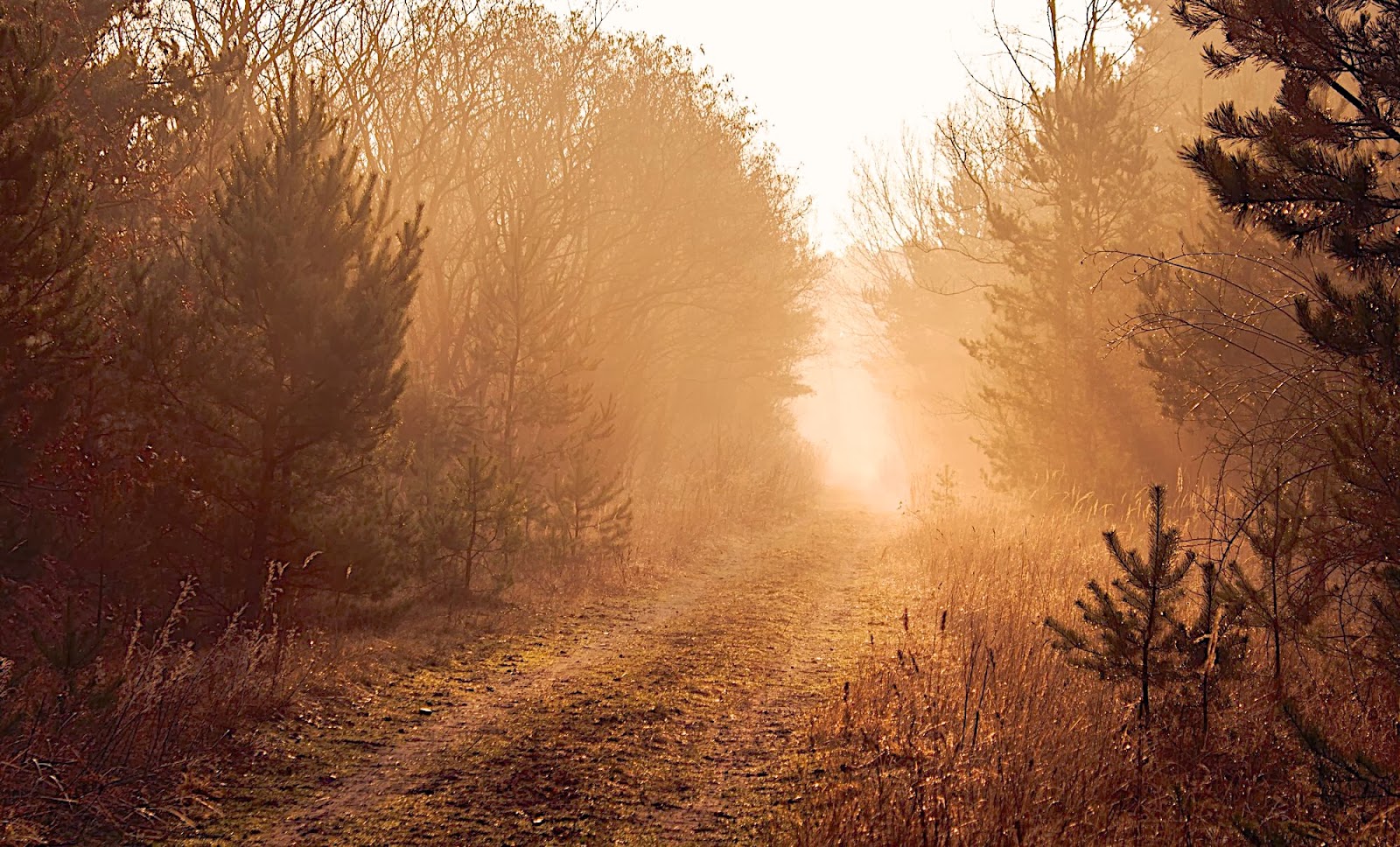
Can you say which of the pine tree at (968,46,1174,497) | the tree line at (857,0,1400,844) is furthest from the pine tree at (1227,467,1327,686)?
the pine tree at (968,46,1174,497)

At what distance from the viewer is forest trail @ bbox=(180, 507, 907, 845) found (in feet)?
15.1

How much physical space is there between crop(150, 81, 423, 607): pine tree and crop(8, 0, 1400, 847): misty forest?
4 centimetres

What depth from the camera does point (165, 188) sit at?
33.8 ft

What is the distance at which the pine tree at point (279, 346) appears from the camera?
7.53 meters

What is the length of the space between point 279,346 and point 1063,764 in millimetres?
7356

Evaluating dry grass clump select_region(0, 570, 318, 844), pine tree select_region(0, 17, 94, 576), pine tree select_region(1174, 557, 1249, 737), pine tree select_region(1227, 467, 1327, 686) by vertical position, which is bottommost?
dry grass clump select_region(0, 570, 318, 844)

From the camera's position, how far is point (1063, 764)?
494 cm

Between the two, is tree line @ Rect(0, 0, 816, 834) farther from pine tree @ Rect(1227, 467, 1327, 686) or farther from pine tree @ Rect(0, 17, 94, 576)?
pine tree @ Rect(1227, 467, 1327, 686)


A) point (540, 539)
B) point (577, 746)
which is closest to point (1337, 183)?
point (577, 746)

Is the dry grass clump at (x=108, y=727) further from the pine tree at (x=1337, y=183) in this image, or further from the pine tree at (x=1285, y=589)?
the pine tree at (x=1337, y=183)

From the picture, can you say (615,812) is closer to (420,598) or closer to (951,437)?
(420,598)

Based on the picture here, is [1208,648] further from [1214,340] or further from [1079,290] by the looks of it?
[1079,290]

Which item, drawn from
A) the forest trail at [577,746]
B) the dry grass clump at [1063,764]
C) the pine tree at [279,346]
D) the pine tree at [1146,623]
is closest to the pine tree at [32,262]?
the pine tree at [279,346]

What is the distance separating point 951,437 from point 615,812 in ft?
109
